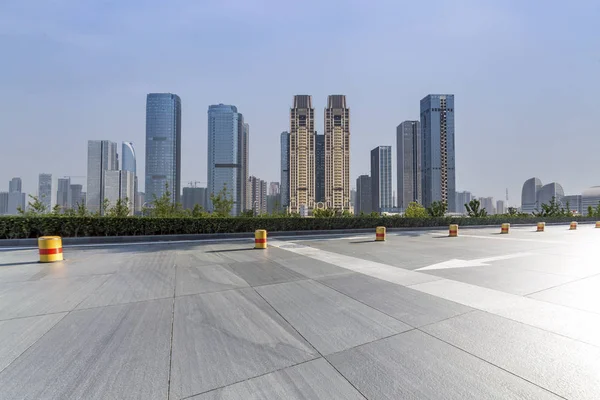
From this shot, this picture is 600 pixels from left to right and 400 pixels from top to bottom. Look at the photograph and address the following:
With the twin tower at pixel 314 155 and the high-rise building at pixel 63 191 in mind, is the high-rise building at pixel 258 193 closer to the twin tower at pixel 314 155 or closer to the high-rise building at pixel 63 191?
the twin tower at pixel 314 155

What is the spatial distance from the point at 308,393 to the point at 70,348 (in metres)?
2.92

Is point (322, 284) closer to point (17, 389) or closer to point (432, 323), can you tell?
point (432, 323)

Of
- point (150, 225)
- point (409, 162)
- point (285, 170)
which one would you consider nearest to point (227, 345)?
point (150, 225)

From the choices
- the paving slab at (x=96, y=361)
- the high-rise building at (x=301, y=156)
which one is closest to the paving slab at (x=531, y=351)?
the paving slab at (x=96, y=361)

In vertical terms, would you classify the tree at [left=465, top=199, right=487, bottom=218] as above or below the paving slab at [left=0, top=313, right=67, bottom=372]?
above

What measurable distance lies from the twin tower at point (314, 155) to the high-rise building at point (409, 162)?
32049mm

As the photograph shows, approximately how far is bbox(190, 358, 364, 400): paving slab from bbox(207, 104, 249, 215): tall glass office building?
400 ft

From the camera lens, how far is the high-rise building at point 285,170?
5423 inches

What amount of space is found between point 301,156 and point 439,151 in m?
Answer: 60.0

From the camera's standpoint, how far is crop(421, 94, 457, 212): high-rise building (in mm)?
113375

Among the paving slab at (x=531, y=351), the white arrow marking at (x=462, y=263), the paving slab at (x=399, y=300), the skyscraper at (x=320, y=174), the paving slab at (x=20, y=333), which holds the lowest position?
the white arrow marking at (x=462, y=263)

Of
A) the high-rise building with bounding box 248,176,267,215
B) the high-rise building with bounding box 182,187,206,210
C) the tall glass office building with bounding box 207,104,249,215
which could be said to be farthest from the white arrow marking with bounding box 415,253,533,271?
the high-rise building with bounding box 248,176,267,215

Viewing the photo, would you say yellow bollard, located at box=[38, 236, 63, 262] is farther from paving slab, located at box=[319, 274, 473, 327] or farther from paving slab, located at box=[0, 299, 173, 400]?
paving slab, located at box=[319, 274, 473, 327]

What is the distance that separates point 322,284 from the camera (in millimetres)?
5914
